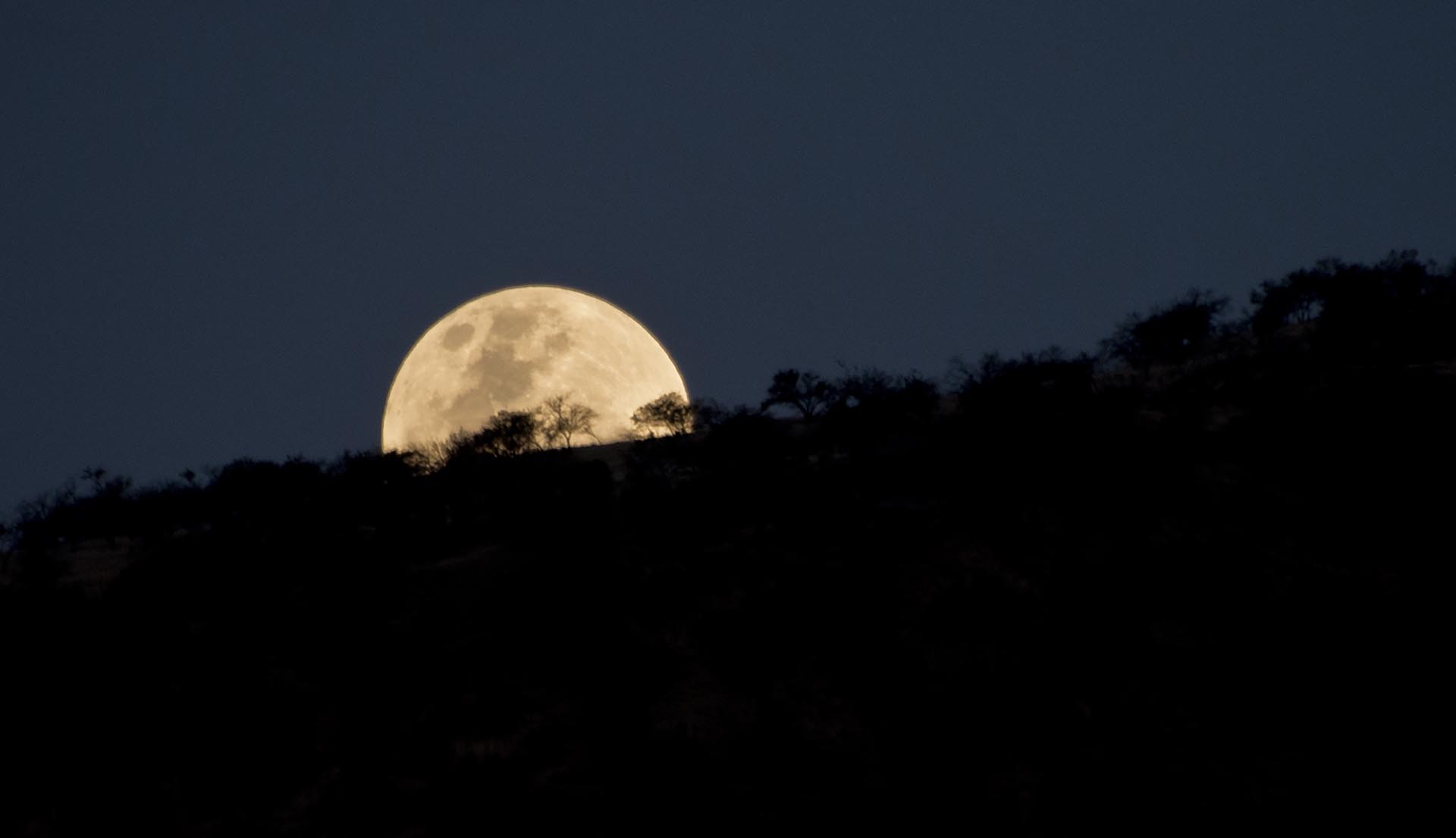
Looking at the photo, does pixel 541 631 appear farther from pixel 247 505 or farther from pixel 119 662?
pixel 247 505

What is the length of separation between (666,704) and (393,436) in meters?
46.2

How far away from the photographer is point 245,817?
18.5m

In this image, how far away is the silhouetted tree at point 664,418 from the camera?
56281 millimetres

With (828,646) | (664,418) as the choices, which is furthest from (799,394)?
(828,646)

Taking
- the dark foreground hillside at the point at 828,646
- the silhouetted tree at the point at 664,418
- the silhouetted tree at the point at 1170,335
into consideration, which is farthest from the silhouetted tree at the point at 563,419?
the silhouetted tree at the point at 1170,335

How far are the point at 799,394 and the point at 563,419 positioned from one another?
518 inches

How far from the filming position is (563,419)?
5625 centimetres

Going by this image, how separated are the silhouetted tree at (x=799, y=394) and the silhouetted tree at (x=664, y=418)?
5.17m

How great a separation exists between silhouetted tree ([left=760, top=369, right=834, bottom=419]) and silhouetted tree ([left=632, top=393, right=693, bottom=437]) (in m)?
5.17

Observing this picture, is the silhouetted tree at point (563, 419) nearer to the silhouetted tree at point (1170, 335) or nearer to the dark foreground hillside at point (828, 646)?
the dark foreground hillside at point (828, 646)

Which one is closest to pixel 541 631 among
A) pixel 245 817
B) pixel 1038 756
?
pixel 245 817

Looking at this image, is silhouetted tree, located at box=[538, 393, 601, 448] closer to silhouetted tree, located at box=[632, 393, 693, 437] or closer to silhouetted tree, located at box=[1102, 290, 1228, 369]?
silhouetted tree, located at box=[632, 393, 693, 437]

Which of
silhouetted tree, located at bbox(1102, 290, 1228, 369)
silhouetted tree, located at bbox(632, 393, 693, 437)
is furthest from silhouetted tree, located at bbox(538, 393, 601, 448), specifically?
silhouetted tree, located at bbox(1102, 290, 1228, 369)

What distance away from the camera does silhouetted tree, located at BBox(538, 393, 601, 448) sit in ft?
181
